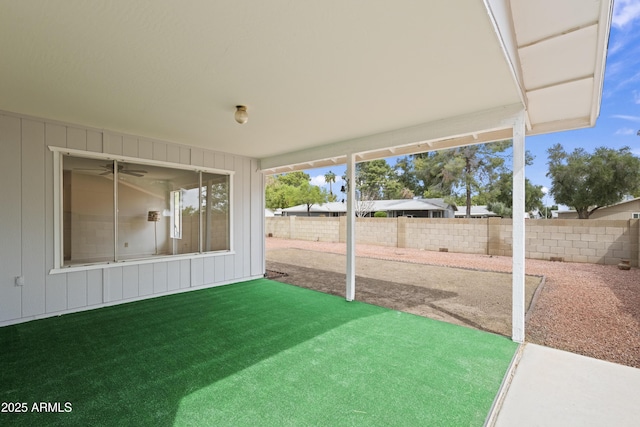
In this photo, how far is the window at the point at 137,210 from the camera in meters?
4.00

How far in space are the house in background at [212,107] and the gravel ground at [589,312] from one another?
26.1 inches

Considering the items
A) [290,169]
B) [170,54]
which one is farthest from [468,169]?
[170,54]

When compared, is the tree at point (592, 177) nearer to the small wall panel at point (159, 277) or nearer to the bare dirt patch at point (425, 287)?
the bare dirt patch at point (425, 287)

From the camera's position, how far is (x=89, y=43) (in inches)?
79.6

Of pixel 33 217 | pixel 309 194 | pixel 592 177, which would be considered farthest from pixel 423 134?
pixel 309 194

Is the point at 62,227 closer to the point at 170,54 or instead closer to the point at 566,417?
the point at 170,54

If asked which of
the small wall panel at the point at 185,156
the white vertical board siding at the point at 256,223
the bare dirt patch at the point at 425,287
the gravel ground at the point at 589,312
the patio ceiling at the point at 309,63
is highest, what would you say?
the patio ceiling at the point at 309,63

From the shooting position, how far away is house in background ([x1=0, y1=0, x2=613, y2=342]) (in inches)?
73.5

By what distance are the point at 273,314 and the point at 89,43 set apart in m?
3.32

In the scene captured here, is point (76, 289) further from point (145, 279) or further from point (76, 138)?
point (76, 138)

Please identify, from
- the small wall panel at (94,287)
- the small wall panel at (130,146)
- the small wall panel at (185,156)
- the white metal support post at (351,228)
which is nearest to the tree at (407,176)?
the white metal support post at (351,228)

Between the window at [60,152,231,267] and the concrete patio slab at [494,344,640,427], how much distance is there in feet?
16.1

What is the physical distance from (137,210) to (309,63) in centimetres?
387

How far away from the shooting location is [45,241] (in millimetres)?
3680
